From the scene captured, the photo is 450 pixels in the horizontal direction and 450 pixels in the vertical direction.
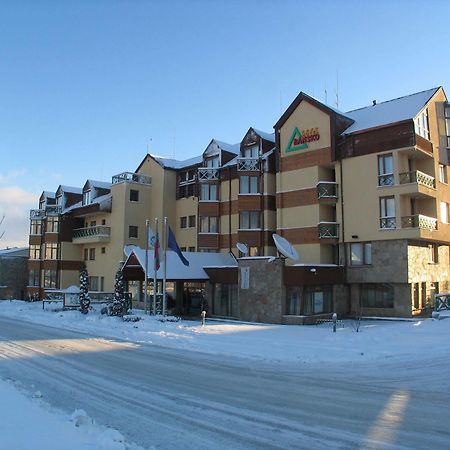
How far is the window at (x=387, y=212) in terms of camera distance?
97.2ft

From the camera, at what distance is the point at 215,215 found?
135 feet

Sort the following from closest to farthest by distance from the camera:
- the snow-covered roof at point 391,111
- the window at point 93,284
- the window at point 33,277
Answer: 1. the snow-covered roof at point 391,111
2. the window at point 93,284
3. the window at point 33,277

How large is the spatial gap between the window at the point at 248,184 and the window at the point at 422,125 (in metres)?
12.7

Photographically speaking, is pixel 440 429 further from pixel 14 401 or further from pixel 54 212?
pixel 54 212

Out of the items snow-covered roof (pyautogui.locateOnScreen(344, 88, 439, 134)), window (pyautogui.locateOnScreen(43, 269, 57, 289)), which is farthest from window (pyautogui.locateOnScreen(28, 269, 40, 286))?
snow-covered roof (pyautogui.locateOnScreen(344, 88, 439, 134))

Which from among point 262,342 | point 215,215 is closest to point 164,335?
point 262,342

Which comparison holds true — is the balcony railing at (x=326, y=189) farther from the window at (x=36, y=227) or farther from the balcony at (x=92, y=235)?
the window at (x=36, y=227)

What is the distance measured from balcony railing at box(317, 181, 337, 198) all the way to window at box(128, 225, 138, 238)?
67.9 ft

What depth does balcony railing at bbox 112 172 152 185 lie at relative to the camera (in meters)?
46.4

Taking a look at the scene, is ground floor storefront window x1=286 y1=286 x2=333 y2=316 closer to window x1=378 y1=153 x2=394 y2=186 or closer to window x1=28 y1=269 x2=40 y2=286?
window x1=378 y1=153 x2=394 y2=186

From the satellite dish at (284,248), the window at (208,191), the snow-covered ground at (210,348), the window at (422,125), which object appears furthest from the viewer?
the window at (208,191)

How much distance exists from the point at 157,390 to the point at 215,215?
3012 centimetres

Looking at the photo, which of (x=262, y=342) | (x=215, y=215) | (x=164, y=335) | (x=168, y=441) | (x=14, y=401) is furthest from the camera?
(x=215, y=215)

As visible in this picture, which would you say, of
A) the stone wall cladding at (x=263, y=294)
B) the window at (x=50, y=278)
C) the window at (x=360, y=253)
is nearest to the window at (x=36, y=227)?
the window at (x=50, y=278)
